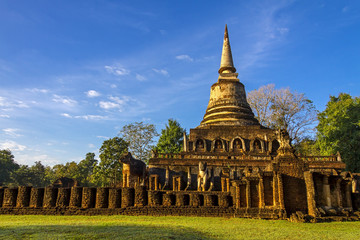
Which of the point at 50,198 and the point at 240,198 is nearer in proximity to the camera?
the point at 240,198

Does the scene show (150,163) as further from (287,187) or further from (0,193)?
(287,187)

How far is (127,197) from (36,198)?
4.59 m

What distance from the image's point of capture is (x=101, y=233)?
25.4 feet

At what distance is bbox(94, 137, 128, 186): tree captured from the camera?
113 ft

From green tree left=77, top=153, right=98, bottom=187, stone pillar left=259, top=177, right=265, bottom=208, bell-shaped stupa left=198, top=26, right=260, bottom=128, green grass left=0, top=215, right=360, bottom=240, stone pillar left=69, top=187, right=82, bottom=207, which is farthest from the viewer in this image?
green tree left=77, top=153, right=98, bottom=187

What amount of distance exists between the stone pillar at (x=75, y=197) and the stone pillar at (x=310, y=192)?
10.6 metres

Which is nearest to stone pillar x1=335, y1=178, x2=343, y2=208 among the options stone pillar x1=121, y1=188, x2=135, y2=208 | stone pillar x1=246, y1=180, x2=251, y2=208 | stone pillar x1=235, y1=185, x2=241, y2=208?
stone pillar x1=246, y1=180, x2=251, y2=208

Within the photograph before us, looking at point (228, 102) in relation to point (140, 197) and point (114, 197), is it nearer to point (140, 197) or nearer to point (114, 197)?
point (140, 197)

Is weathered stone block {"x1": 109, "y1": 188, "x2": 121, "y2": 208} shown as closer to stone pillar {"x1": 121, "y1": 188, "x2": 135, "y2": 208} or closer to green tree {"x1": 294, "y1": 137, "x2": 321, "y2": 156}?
stone pillar {"x1": 121, "y1": 188, "x2": 135, "y2": 208}

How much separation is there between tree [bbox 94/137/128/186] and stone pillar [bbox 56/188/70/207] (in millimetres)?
21081

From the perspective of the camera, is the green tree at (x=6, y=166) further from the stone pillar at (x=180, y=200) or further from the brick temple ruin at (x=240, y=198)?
the stone pillar at (x=180, y=200)

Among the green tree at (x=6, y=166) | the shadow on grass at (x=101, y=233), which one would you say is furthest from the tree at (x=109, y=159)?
the green tree at (x=6, y=166)

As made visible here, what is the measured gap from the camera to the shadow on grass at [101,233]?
7.27 meters

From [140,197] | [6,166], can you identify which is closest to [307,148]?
[140,197]
